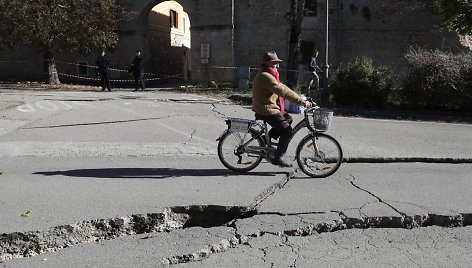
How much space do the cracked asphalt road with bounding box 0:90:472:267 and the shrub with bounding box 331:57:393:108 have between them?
625 cm

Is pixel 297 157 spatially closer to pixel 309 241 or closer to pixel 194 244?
pixel 309 241

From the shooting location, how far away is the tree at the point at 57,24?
22.8 metres

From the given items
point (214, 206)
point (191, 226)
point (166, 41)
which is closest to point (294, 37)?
point (214, 206)

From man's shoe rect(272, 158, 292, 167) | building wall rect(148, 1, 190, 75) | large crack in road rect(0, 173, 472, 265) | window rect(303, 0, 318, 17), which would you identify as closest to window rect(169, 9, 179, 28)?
building wall rect(148, 1, 190, 75)

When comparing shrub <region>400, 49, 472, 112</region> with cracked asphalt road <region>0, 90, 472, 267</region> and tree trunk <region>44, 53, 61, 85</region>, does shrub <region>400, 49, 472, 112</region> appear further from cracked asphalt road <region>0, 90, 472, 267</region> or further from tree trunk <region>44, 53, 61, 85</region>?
tree trunk <region>44, 53, 61, 85</region>

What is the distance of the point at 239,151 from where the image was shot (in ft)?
24.6

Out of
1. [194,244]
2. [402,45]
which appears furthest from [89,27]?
[194,244]

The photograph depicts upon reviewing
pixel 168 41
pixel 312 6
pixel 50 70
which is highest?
pixel 312 6

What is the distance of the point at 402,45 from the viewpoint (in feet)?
93.4

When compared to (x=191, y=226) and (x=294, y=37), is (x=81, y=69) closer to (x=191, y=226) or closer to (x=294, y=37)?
(x=294, y=37)

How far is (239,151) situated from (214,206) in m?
1.87

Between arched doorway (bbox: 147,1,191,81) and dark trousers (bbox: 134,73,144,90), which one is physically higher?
arched doorway (bbox: 147,1,191,81)

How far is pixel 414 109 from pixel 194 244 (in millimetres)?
13936

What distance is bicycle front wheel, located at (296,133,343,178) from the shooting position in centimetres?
742
